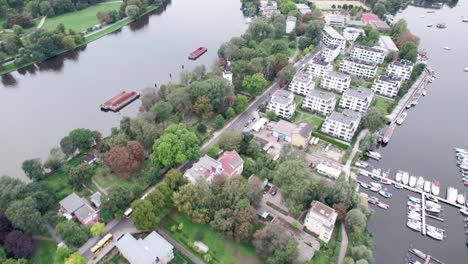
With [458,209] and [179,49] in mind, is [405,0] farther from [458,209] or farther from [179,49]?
[458,209]

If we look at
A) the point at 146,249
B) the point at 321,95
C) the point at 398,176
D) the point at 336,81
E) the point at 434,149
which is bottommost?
the point at 434,149

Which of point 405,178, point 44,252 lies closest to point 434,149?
point 405,178

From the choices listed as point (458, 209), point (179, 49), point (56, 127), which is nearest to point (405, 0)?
point (179, 49)

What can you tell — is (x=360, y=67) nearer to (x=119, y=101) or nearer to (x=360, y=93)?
(x=360, y=93)

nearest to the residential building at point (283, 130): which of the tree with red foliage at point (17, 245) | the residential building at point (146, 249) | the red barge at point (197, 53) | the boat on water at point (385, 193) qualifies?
the boat on water at point (385, 193)

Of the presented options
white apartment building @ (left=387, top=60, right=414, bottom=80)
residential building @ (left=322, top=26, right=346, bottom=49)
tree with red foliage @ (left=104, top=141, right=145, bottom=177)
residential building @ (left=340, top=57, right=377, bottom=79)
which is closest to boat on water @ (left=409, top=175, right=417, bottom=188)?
residential building @ (left=340, top=57, right=377, bottom=79)

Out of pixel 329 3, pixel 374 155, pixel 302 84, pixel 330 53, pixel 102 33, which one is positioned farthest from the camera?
pixel 329 3

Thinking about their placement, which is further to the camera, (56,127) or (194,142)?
(56,127)
